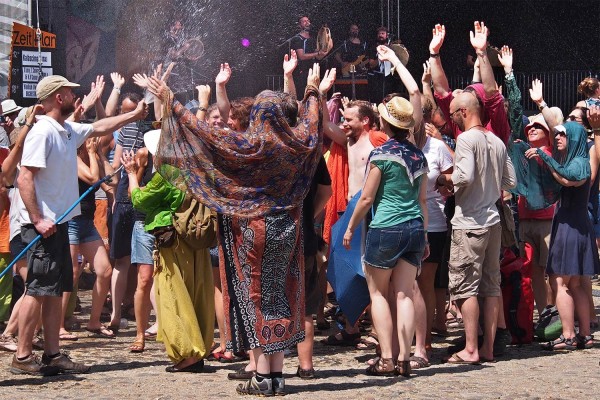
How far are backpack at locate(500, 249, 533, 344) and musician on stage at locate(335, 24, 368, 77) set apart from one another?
1121cm

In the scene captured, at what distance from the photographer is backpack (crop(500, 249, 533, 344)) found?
27.8 feet

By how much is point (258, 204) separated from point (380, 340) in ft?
4.47

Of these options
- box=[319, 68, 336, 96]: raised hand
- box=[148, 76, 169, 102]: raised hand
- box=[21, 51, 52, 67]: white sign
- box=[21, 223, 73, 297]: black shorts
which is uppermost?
box=[21, 51, 52, 67]: white sign

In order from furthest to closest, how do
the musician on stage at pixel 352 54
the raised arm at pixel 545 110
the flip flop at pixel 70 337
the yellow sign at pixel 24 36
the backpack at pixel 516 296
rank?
the musician on stage at pixel 352 54 → the yellow sign at pixel 24 36 → the flip flop at pixel 70 337 → the raised arm at pixel 545 110 → the backpack at pixel 516 296

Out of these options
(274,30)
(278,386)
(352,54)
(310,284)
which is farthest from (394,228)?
(274,30)

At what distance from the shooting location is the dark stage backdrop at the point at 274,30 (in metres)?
19.7

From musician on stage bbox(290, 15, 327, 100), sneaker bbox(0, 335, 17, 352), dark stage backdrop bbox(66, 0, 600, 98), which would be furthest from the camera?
musician on stage bbox(290, 15, 327, 100)

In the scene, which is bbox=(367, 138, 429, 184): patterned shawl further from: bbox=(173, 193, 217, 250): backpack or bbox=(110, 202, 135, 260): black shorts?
bbox=(110, 202, 135, 260): black shorts

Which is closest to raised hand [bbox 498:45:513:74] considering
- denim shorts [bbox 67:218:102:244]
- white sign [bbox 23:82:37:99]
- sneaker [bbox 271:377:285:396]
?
sneaker [bbox 271:377:285:396]

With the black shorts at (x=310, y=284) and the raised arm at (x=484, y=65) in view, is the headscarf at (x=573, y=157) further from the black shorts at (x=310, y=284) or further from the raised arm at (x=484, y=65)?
the black shorts at (x=310, y=284)

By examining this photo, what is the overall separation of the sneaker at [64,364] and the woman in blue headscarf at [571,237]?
3457mm

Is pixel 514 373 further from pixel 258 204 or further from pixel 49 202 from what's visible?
pixel 49 202

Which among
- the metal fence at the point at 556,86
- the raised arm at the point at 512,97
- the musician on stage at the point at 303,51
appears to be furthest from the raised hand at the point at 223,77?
the metal fence at the point at 556,86

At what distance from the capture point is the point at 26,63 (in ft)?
52.6
